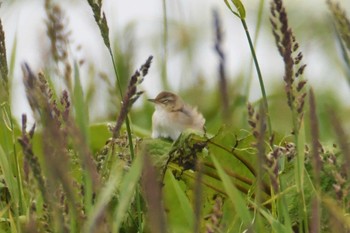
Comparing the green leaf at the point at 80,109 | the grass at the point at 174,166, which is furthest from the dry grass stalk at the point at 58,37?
the green leaf at the point at 80,109

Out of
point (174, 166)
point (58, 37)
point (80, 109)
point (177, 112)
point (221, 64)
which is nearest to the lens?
point (221, 64)

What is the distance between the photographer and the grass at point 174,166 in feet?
6.29

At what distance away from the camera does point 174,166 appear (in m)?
3.10

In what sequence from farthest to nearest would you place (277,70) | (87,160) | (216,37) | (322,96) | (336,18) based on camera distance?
1. (277,70)
2. (322,96)
3. (336,18)
4. (216,37)
5. (87,160)

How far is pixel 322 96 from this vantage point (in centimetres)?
584

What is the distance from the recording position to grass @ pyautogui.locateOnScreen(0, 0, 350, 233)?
1916 millimetres

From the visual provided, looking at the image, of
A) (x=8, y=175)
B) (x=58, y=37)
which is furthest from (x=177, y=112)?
(x=8, y=175)

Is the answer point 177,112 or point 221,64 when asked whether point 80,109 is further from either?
point 177,112

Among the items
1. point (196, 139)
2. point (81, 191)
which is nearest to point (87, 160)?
point (81, 191)

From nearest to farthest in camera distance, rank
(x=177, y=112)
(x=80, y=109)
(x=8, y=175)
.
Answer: (x=80, y=109) < (x=8, y=175) < (x=177, y=112)

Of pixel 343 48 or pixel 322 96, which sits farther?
pixel 322 96

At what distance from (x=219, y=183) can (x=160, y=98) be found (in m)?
2.30

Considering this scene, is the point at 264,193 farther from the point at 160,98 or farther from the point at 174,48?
the point at 174,48

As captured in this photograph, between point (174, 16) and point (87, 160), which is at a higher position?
point (174, 16)
